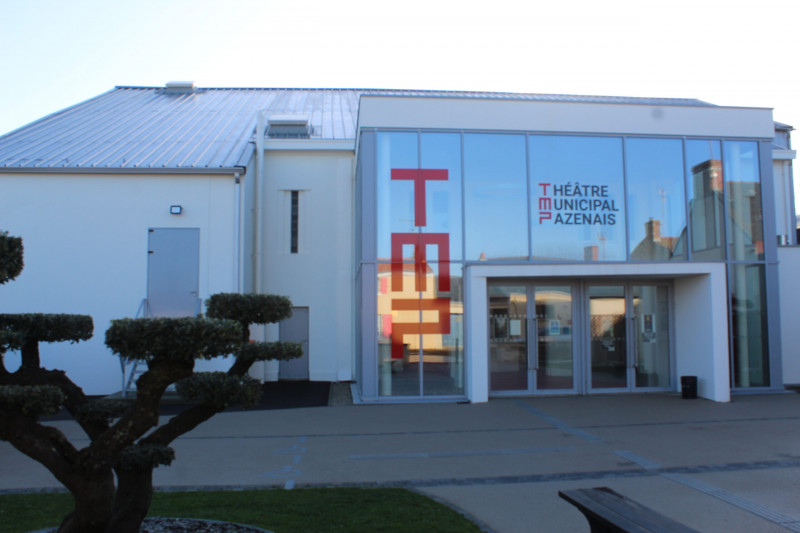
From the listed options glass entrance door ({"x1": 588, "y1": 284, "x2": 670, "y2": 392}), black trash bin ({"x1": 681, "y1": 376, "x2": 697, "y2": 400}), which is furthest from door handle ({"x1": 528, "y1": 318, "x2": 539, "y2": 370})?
black trash bin ({"x1": 681, "y1": 376, "x2": 697, "y2": 400})

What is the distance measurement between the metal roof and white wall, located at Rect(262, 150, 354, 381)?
131cm

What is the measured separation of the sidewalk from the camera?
5984 millimetres

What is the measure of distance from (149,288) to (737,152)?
14703mm

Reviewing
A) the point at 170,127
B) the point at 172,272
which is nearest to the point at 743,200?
the point at 172,272

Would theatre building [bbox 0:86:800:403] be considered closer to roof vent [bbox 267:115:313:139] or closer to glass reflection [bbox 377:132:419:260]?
glass reflection [bbox 377:132:419:260]

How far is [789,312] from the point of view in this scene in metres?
15.1

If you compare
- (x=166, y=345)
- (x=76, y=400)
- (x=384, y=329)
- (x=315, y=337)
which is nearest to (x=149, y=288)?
(x=315, y=337)

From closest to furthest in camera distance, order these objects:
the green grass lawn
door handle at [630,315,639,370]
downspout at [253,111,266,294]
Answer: the green grass lawn, door handle at [630,315,639,370], downspout at [253,111,266,294]

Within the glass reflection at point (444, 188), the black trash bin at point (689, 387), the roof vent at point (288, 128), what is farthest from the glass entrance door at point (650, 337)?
the roof vent at point (288, 128)

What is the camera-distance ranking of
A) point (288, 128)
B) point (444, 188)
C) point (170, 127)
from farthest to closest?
point (170, 127) → point (288, 128) → point (444, 188)

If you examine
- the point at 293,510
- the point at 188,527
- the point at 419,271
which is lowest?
the point at 293,510

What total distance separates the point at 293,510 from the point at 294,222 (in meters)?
12.5

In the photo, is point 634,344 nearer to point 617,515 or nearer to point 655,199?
point 655,199

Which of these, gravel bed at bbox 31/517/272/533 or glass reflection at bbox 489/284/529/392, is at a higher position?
glass reflection at bbox 489/284/529/392
